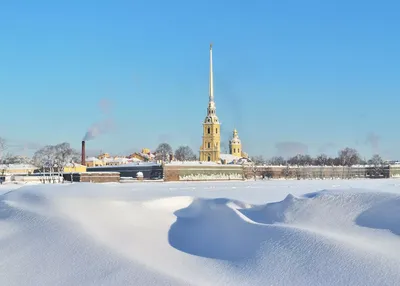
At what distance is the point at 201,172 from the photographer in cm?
9125

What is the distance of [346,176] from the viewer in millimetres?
108875

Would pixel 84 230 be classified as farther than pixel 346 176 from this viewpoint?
No

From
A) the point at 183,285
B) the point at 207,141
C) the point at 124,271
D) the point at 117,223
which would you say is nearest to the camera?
the point at 183,285

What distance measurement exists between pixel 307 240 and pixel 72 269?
178 inches

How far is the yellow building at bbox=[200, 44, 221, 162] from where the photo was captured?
14300 cm

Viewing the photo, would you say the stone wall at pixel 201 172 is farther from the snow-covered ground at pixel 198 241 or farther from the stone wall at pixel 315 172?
the snow-covered ground at pixel 198 241

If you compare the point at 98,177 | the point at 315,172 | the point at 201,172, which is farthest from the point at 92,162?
the point at 98,177

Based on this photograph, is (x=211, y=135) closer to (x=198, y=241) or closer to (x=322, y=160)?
(x=322, y=160)

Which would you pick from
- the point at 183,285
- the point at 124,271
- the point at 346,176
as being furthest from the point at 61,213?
the point at 346,176

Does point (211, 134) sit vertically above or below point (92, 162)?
above

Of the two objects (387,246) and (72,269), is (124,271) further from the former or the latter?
(387,246)

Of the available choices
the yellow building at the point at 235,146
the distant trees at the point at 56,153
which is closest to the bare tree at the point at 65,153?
the distant trees at the point at 56,153

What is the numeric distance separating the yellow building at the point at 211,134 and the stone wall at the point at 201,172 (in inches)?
1693

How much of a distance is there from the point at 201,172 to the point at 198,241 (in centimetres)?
7887
